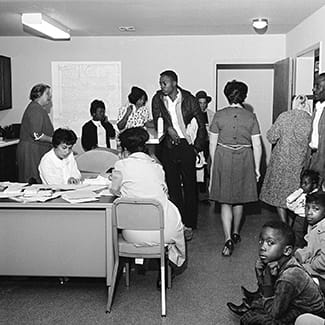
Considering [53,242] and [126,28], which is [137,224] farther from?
[126,28]

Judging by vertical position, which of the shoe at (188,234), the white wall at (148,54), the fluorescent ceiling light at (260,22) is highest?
the fluorescent ceiling light at (260,22)

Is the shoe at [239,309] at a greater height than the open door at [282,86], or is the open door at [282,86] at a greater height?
the open door at [282,86]

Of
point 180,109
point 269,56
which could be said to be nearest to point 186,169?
point 180,109

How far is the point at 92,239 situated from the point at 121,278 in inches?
23.2

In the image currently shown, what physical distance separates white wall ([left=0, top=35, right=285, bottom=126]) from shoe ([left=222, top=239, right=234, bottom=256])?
10.8 feet

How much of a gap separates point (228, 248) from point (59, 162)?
168 cm

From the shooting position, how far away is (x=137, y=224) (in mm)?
3570

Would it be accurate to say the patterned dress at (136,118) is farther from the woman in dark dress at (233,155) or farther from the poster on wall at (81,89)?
the poster on wall at (81,89)

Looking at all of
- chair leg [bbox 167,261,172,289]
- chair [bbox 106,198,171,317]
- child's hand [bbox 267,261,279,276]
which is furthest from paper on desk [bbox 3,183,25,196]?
child's hand [bbox 267,261,279,276]

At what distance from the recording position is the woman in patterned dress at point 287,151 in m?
4.98

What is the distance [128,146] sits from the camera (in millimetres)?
3887

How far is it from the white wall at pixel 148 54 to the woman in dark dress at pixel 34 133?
2.12 m

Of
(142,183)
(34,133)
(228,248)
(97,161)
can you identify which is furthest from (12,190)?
(228,248)

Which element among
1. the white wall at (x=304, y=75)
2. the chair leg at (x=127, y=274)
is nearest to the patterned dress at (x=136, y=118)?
the white wall at (x=304, y=75)
